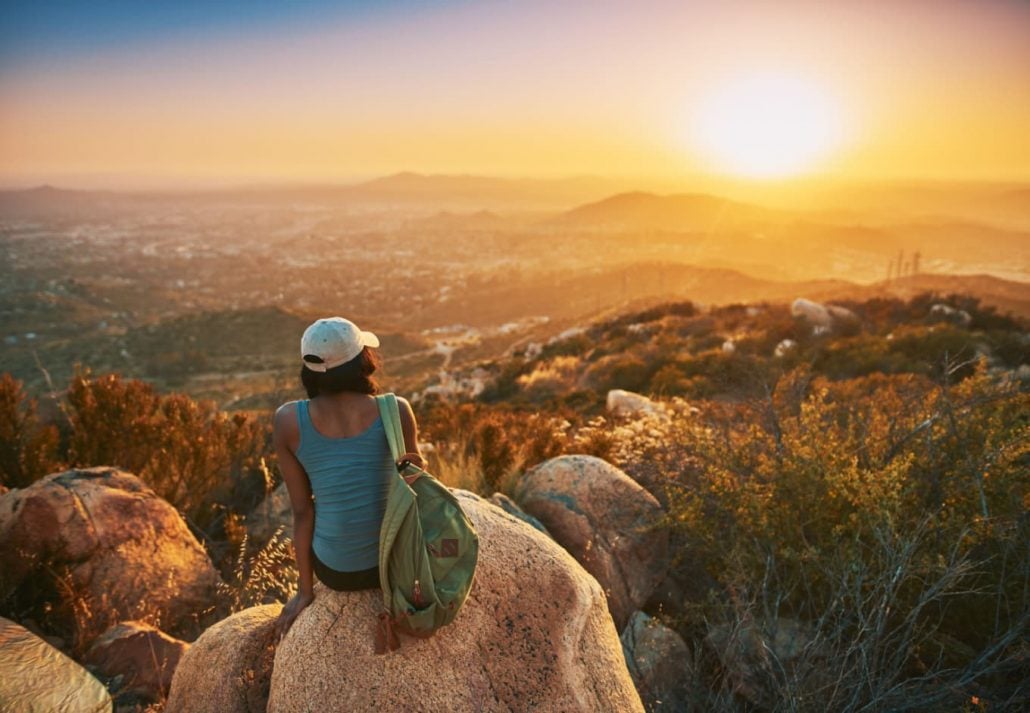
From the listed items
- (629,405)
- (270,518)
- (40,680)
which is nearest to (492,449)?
(270,518)

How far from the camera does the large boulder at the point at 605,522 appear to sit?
172 inches

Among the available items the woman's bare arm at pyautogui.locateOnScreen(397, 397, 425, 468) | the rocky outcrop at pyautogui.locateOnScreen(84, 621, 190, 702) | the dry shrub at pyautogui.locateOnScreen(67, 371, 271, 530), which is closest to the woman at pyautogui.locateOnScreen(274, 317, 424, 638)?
the woman's bare arm at pyautogui.locateOnScreen(397, 397, 425, 468)

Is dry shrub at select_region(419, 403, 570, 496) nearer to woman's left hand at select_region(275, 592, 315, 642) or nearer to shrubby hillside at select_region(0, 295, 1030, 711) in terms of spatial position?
shrubby hillside at select_region(0, 295, 1030, 711)

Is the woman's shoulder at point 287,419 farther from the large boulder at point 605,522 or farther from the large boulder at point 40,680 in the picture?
the large boulder at point 605,522

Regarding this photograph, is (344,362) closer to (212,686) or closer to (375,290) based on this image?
(212,686)

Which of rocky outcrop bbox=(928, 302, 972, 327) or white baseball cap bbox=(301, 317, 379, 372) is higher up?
white baseball cap bbox=(301, 317, 379, 372)

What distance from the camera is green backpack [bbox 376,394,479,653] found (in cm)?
221

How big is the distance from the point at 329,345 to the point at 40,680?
7.94 feet

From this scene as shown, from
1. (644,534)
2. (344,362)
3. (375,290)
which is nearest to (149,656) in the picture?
(344,362)

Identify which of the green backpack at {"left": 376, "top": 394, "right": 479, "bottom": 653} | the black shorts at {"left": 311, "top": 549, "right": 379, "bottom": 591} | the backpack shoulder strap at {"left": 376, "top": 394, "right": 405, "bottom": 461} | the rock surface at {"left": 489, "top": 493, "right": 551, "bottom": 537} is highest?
the backpack shoulder strap at {"left": 376, "top": 394, "right": 405, "bottom": 461}

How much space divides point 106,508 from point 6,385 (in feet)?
9.37

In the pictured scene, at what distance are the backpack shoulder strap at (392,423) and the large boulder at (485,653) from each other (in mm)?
725

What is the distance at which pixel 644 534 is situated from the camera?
463 centimetres

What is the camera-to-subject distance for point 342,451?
2.52m
